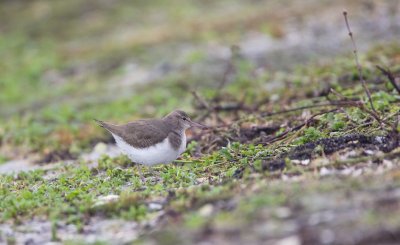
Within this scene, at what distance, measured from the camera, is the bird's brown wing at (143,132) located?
8719 millimetres

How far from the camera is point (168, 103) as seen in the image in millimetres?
14281

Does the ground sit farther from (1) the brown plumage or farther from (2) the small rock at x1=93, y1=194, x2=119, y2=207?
(1) the brown plumage

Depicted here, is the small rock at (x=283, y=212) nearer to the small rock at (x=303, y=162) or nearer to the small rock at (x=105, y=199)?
the small rock at (x=303, y=162)

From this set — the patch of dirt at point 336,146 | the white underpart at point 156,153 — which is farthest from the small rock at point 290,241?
the white underpart at point 156,153

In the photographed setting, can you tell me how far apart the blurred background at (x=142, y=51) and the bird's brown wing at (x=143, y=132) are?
3196 millimetres

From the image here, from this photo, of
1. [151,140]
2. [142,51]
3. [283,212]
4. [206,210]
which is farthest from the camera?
[142,51]

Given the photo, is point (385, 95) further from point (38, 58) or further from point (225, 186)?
point (38, 58)

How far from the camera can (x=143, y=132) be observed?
882 centimetres

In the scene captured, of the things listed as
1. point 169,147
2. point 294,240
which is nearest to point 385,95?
point 169,147

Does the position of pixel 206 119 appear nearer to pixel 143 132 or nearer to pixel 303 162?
pixel 143 132

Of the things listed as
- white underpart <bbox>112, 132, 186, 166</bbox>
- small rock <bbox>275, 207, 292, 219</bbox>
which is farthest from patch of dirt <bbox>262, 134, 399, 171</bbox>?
small rock <bbox>275, 207, 292, 219</bbox>

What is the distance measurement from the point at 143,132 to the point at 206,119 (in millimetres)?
3234

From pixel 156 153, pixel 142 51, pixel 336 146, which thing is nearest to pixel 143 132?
pixel 156 153

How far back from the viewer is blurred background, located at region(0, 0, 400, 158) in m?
14.5
